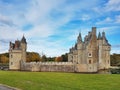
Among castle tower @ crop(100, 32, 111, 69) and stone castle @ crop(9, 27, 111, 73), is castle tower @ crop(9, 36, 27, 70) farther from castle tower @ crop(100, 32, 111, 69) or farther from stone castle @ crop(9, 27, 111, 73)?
castle tower @ crop(100, 32, 111, 69)

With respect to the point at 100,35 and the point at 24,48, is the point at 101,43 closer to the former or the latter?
the point at 100,35

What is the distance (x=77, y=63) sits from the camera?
208 ft

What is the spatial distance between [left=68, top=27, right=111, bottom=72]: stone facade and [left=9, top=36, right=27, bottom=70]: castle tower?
663 inches

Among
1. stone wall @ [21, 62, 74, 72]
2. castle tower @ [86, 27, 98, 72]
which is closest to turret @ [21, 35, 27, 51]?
stone wall @ [21, 62, 74, 72]

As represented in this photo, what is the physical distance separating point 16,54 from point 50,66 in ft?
40.0

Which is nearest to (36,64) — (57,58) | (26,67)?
(26,67)

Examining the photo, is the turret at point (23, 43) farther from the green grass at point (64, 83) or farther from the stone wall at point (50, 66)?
the green grass at point (64, 83)

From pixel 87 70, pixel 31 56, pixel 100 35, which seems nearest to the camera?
pixel 87 70

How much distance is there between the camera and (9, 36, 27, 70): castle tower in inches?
2761

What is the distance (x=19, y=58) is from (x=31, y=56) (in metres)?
34.9

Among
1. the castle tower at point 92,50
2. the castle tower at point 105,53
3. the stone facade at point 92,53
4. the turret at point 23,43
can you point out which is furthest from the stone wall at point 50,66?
Result: the castle tower at point 105,53

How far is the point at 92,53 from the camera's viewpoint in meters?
63.5

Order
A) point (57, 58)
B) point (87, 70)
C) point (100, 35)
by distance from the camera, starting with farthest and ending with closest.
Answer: point (57, 58) → point (100, 35) → point (87, 70)

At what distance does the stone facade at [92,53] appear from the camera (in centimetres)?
6184
